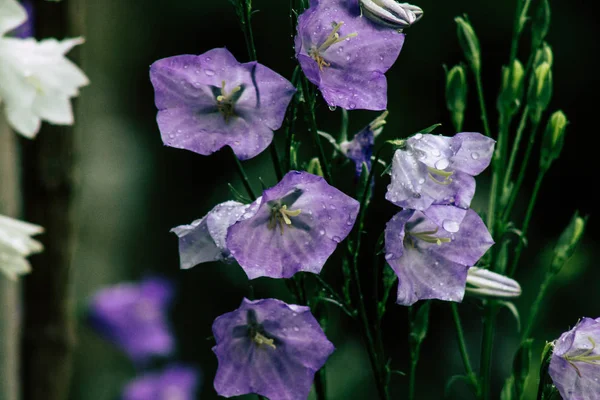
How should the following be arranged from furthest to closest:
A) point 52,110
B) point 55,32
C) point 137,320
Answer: point 137,320 < point 55,32 < point 52,110

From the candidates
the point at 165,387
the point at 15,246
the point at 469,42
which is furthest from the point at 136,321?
the point at 469,42

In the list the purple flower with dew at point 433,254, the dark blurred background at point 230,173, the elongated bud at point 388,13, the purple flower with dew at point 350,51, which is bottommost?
the dark blurred background at point 230,173

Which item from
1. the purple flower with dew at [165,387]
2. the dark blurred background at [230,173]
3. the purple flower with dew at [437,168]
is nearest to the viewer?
the purple flower with dew at [437,168]

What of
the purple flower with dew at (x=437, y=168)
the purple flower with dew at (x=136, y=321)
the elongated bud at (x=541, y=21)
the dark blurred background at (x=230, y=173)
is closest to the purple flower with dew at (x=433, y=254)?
the purple flower with dew at (x=437, y=168)

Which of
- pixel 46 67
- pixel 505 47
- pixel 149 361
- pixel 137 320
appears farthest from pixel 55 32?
pixel 505 47

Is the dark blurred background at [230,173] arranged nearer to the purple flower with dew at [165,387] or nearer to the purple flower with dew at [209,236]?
the purple flower with dew at [165,387]

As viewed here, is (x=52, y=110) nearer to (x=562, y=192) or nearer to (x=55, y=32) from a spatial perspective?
(x=55, y=32)

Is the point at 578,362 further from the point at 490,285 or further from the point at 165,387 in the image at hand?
the point at 165,387
